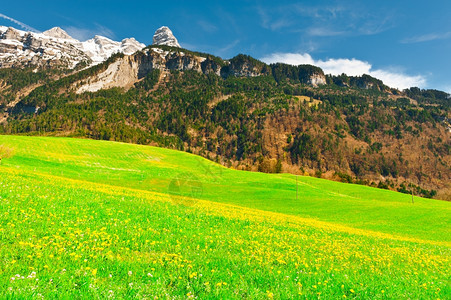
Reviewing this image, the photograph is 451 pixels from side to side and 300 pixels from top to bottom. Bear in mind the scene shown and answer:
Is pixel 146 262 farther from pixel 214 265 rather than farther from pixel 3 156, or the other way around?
pixel 3 156

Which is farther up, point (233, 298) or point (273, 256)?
point (233, 298)

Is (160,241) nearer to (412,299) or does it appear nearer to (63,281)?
(63,281)

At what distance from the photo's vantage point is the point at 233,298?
22.8 ft

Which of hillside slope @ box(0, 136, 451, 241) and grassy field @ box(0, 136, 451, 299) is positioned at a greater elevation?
grassy field @ box(0, 136, 451, 299)

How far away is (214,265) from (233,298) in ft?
8.93

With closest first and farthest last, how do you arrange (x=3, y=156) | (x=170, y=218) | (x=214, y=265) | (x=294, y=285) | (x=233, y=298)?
1. (x=233, y=298)
2. (x=294, y=285)
3. (x=214, y=265)
4. (x=170, y=218)
5. (x=3, y=156)

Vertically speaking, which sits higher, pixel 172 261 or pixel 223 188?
pixel 172 261

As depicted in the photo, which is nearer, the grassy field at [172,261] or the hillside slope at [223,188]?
the grassy field at [172,261]

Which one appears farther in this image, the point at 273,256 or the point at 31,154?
the point at 31,154

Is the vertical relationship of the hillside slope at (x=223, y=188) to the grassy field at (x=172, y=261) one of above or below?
below

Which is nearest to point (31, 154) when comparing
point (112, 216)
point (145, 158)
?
point (145, 158)

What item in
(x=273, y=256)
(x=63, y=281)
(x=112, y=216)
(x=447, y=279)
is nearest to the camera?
(x=63, y=281)

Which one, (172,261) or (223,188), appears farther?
(223,188)

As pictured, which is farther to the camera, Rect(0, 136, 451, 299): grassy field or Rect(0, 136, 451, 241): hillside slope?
Rect(0, 136, 451, 241): hillside slope
